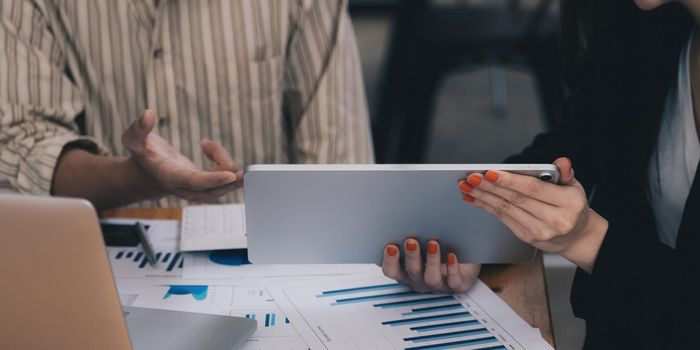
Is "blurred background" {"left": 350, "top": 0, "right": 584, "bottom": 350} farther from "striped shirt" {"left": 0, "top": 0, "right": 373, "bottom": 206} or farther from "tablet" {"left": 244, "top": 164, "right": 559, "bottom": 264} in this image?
"tablet" {"left": 244, "top": 164, "right": 559, "bottom": 264}

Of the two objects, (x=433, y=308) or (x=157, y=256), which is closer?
(x=433, y=308)

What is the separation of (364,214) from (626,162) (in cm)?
47

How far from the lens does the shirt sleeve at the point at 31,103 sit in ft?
4.00

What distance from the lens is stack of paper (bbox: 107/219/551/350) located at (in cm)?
88

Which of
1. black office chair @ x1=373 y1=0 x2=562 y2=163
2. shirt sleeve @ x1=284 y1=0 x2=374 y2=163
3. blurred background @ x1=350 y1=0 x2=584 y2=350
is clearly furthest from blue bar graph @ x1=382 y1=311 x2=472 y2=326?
black office chair @ x1=373 y1=0 x2=562 y2=163

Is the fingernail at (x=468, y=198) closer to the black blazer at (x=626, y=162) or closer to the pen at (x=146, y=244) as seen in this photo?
the black blazer at (x=626, y=162)

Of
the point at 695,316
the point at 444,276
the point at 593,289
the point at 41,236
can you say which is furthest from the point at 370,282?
the point at 41,236

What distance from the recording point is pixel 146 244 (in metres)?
1.04

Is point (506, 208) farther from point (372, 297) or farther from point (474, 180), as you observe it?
point (372, 297)

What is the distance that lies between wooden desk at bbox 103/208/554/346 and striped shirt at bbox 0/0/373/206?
0.51 m

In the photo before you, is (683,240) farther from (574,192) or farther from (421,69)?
(421,69)

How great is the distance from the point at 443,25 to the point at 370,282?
1.63 meters

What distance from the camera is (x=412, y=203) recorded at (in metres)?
0.87

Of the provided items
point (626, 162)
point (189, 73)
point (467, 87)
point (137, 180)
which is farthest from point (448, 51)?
point (137, 180)
